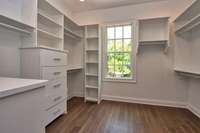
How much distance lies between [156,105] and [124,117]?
1.08 metres

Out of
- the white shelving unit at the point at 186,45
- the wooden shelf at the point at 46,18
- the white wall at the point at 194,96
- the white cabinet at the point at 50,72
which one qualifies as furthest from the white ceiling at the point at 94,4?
the white wall at the point at 194,96

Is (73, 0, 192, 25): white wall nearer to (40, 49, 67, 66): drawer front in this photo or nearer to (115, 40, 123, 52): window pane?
(115, 40, 123, 52): window pane

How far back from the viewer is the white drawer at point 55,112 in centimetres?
184

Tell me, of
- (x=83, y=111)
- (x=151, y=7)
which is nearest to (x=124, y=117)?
(x=83, y=111)

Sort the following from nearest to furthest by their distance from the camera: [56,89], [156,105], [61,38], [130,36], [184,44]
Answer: [56,89], [61,38], [184,44], [156,105], [130,36]

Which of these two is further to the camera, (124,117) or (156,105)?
(156,105)

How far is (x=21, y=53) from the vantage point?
1827mm

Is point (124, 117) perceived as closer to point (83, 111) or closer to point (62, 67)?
point (83, 111)

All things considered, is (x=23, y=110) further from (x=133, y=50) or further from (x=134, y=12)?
(x=134, y=12)

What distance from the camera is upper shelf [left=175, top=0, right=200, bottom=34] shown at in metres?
1.90

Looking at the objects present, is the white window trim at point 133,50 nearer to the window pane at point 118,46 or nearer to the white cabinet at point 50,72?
the window pane at point 118,46

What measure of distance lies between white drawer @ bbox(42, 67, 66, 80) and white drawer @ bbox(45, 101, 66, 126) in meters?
0.52

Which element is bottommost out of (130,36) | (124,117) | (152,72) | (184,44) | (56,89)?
(124,117)

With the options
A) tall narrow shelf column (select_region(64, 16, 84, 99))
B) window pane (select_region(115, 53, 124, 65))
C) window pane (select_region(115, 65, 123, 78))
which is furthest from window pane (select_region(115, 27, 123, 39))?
tall narrow shelf column (select_region(64, 16, 84, 99))
